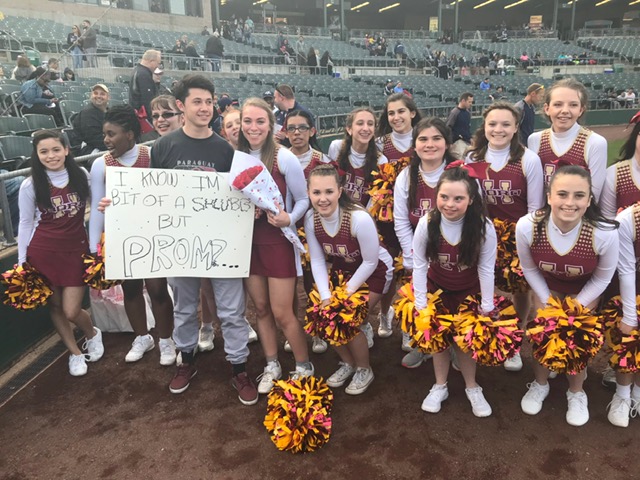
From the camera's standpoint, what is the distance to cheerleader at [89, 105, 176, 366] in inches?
130

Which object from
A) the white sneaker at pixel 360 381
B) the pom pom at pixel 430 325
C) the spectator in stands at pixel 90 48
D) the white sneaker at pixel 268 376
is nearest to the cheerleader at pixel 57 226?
the white sneaker at pixel 268 376

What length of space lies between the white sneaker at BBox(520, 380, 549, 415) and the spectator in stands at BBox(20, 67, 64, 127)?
7.83 m

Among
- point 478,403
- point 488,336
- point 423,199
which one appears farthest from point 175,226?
point 478,403

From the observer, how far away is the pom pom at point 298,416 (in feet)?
8.67

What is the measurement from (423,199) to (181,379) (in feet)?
6.43

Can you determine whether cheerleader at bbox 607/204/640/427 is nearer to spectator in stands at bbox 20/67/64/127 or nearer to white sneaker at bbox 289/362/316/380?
white sneaker at bbox 289/362/316/380

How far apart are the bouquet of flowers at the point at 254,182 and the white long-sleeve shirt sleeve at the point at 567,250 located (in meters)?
1.38

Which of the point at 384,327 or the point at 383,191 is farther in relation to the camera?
the point at 384,327

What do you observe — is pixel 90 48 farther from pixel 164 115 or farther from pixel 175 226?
pixel 175 226

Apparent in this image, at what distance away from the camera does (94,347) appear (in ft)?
12.4

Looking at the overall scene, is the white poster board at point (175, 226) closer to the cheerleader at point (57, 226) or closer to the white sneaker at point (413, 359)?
the cheerleader at point (57, 226)

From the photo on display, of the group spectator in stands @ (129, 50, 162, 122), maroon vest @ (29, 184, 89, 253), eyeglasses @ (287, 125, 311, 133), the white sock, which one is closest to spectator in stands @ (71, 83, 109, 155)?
spectator in stands @ (129, 50, 162, 122)

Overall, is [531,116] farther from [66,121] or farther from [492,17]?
[492,17]

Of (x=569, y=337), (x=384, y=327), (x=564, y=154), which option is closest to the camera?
(x=569, y=337)
